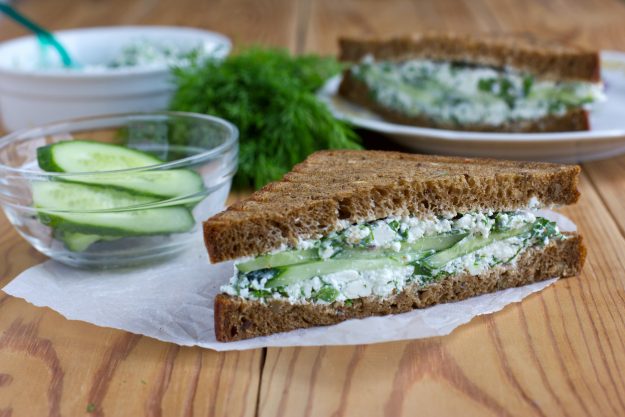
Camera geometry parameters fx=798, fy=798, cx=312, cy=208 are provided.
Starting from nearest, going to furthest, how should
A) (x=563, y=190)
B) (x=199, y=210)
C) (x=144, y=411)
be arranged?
(x=144, y=411)
(x=563, y=190)
(x=199, y=210)

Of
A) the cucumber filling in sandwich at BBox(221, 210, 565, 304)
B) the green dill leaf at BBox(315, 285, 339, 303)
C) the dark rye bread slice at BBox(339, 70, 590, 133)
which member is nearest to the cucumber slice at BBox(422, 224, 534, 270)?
the cucumber filling in sandwich at BBox(221, 210, 565, 304)

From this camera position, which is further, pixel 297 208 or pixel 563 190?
pixel 563 190

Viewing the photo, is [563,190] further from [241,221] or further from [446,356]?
[241,221]

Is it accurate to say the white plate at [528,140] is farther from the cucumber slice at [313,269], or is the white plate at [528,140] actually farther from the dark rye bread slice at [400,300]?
the cucumber slice at [313,269]

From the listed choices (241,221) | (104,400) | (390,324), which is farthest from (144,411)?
(390,324)

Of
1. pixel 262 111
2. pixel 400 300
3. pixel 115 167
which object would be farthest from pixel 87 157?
pixel 400 300

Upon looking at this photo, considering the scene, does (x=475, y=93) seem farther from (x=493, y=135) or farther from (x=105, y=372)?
(x=105, y=372)

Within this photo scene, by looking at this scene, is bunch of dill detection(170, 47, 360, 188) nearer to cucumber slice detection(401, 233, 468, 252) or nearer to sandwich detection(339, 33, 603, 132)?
sandwich detection(339, 33, 603, 132)
